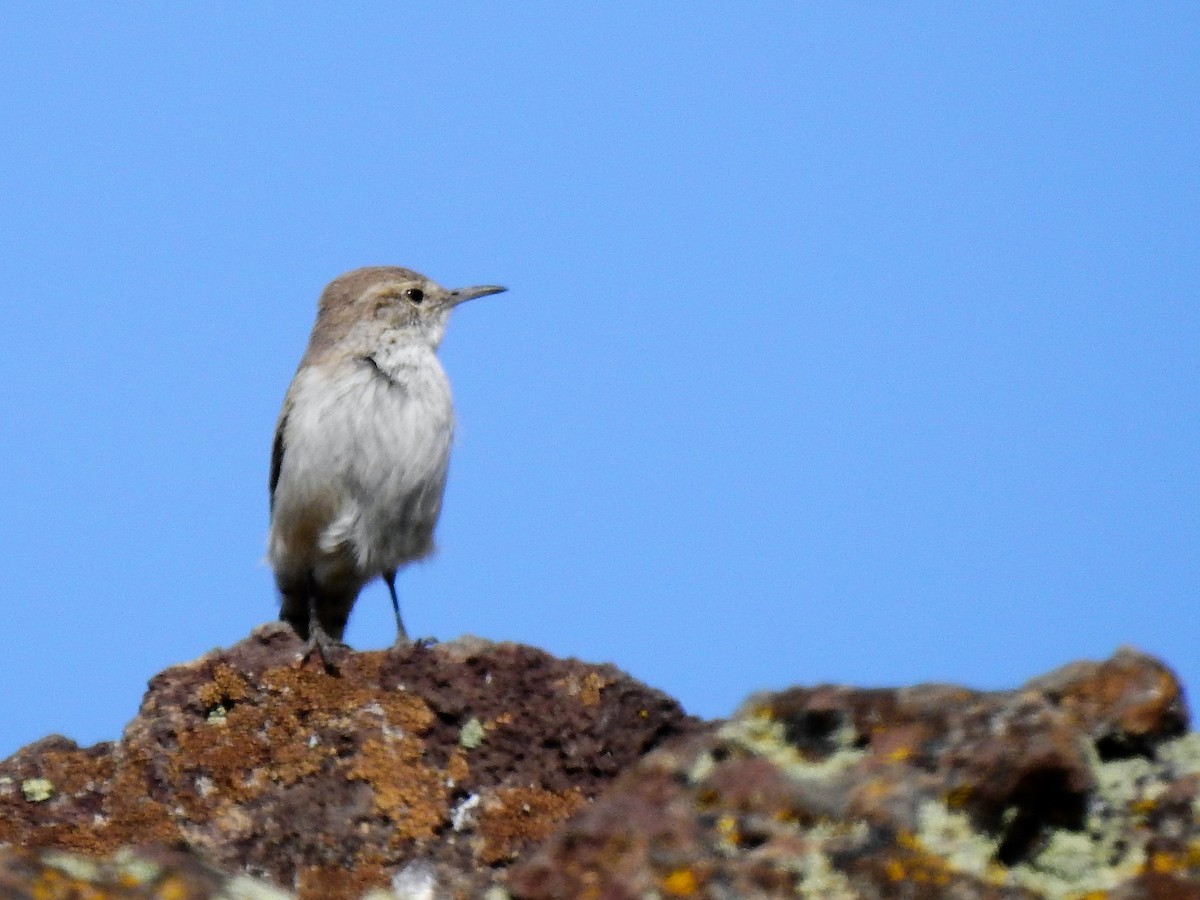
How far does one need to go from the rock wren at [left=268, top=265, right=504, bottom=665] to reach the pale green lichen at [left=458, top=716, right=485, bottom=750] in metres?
3.29

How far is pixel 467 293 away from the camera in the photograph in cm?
981

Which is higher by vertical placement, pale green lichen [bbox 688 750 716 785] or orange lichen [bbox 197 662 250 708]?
orange lichen [bbox 197 662 250 708]

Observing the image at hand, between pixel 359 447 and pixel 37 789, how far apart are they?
12.1 feet

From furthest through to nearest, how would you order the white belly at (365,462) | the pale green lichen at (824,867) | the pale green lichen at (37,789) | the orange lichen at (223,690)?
1. the white belly at (365,462)
2. the orange lichen at (223,690)
3. the pale green lichen at (37,789)
4. the pale green lichen at (824,867)

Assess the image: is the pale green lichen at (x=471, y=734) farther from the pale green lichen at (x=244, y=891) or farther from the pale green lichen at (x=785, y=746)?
the pale green lichen at (x=785, y=746)

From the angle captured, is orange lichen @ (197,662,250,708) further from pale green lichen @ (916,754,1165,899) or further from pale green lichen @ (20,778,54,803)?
pale green lichen @ (916,754,1165,899)

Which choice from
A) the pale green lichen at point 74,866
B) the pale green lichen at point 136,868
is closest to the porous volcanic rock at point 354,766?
the pale green lichen at point 136,868

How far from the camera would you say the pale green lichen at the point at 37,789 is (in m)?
5.14

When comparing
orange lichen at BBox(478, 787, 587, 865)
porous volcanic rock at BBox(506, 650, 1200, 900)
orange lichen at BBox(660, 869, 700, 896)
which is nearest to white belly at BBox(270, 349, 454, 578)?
orange lichen at BBox(478, 787, 587, 865)

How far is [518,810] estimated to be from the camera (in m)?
4.78

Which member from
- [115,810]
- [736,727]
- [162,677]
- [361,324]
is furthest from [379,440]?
[736,727]

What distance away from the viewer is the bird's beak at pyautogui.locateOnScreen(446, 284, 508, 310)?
9.67 meters

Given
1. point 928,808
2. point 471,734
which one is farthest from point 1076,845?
point 471,734

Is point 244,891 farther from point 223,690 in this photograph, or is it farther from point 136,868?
point 223,690
